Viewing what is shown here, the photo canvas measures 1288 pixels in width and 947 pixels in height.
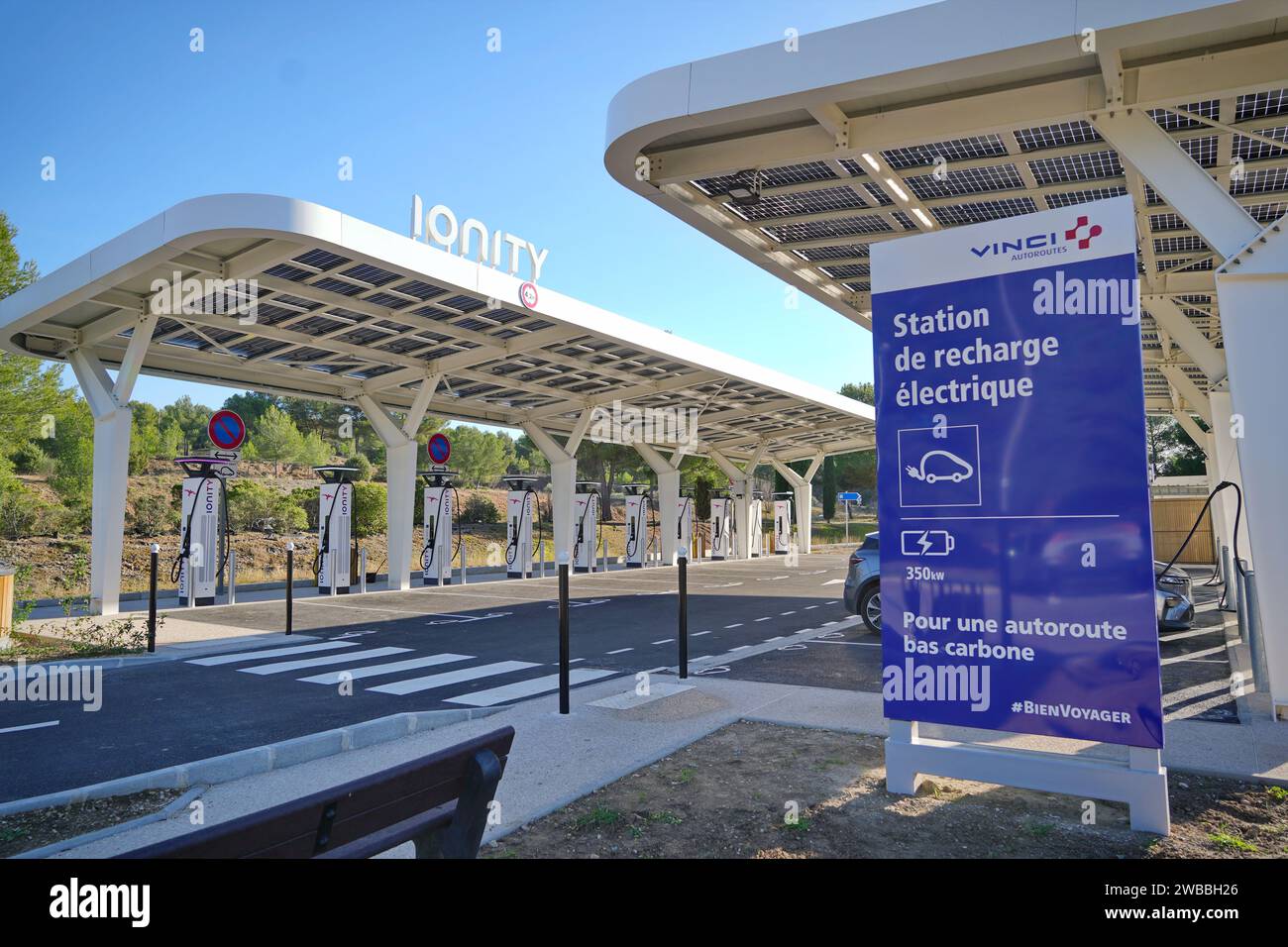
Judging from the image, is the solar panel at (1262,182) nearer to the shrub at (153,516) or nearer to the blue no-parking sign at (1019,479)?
the blue no-parking sign at (1019,479)

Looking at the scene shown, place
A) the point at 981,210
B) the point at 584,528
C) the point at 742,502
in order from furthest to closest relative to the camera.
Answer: the point at 742,502, the point at 584,528, the point at 981,210

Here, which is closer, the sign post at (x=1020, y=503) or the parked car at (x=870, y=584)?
the sign post at (x=1020, y=503)

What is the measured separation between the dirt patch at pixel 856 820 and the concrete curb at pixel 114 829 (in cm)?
215

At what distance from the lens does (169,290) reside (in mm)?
15039

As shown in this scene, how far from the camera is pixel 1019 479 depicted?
4.59m

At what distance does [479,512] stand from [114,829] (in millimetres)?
40111

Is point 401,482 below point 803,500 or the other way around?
below

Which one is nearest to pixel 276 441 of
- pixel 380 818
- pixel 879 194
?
pixel 879 194

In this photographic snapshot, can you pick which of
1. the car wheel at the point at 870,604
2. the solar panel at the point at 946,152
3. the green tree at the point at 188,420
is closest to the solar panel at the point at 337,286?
the solar panel at the point at 946,152

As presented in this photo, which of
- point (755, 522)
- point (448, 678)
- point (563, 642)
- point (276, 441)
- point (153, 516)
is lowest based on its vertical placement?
point (448, 678)

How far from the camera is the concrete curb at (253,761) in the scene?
500 cm

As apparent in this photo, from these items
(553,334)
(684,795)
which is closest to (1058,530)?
(684,795)

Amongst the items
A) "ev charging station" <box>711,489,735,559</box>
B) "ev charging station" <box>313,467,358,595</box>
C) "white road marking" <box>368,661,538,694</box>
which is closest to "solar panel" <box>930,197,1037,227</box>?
"white road marking" <box>368,661,538,694</box>

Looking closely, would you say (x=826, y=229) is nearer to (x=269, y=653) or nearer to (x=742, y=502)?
(x=269, y=653)
